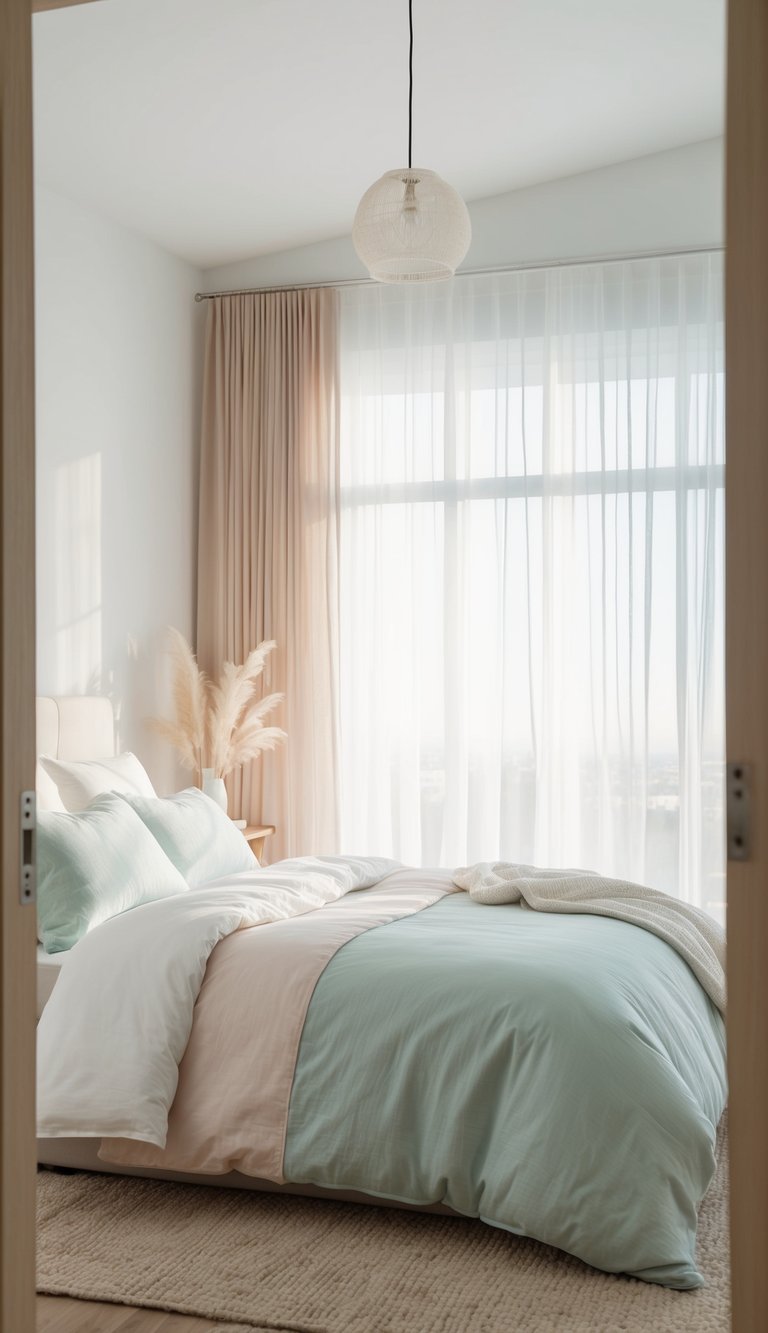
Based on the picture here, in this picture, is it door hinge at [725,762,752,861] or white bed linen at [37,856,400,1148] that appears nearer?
door hinge at [725,762,752,861]

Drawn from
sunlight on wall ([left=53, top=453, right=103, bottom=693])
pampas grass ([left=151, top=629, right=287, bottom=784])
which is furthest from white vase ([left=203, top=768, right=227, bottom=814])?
sunlight on wall ([left=53, top=453, right=103, bottom=693])

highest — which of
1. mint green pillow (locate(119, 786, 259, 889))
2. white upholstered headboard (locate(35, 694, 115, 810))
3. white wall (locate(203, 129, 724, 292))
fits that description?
white wall (locate(203, 129, 724, 292))

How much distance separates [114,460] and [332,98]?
171 centimetres

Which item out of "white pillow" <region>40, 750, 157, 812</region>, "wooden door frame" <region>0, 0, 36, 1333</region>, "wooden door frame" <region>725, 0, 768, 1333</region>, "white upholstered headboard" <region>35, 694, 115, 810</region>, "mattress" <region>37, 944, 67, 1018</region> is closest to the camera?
"wooden door frame" <region>725, 0, 768, 1333</region>

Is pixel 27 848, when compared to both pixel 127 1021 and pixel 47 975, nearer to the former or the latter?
pixel 127 1021

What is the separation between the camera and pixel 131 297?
5516 mm

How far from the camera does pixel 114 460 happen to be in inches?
211

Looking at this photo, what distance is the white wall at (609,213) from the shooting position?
212 inches

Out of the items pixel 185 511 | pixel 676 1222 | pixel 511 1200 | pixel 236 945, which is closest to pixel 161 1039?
pixel 236 945

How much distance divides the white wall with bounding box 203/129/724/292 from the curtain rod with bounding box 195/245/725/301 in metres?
0.02

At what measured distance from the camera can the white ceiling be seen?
4.09 m

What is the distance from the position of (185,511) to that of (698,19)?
9.93 feet

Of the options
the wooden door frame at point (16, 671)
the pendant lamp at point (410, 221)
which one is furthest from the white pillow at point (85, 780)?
the wooden door frame at point (16, 671)

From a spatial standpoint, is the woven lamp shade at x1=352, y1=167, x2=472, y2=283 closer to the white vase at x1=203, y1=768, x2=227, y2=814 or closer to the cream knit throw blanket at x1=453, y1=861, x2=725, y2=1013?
the cream knit throw blanket at x1=453, y1=861, x2=725, y2=1013
